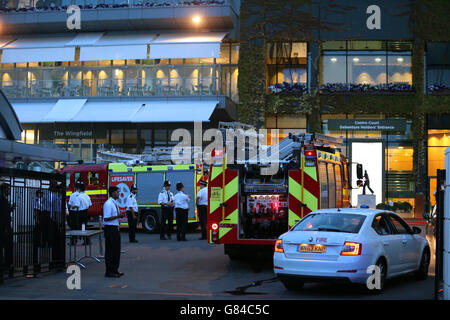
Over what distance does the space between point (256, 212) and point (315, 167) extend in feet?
5.67

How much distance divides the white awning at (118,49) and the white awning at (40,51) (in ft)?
3.19

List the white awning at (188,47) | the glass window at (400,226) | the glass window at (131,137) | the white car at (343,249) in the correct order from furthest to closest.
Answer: the glass window at (131,137) → the white awning at (188,47) → the glass window at (400,226) → the white car at (343,249)

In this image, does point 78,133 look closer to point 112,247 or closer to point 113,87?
point 113,87

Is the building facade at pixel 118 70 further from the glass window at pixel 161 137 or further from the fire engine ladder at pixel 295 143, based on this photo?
the fire engine ladder at pixel 295 143

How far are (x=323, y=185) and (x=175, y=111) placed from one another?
Result: 2062 cm

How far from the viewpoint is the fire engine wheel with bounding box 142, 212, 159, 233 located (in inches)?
1012

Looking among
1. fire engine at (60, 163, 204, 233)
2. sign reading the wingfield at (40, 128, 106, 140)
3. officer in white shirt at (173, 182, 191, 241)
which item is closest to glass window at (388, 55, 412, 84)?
fire engine at (60, 163, 204, 233)

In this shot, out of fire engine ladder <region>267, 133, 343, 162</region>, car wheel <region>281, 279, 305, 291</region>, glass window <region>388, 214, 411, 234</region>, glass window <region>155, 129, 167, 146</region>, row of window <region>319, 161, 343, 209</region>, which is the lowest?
car wheel <region>281, 279, 305, 291</region>

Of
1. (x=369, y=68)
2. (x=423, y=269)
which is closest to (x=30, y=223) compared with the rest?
(x=423, y=269)

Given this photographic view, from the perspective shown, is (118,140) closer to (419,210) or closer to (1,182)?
(419,210)

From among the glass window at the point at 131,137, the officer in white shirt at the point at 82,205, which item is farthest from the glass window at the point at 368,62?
the officer in white shirt at the point at 82,205

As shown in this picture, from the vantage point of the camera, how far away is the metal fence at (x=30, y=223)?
1274 cm

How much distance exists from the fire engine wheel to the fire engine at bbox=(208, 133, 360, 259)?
10264 mm

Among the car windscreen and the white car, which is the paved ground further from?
the car windscreen
